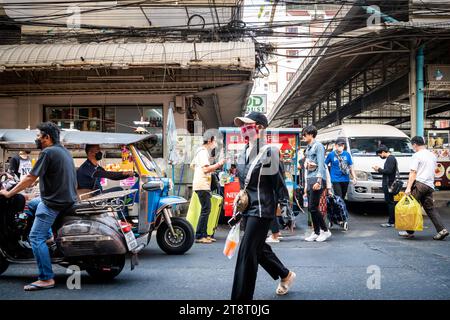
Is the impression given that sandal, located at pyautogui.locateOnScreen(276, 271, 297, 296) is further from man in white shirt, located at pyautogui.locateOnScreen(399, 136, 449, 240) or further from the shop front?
the shop front

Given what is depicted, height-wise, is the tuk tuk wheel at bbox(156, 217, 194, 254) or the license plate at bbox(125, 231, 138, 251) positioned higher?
the license plate at bbox(125, 231, 138, 251)

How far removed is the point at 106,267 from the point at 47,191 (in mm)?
1154

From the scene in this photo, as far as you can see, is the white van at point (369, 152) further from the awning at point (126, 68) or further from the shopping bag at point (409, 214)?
the awning at point (126, 68)

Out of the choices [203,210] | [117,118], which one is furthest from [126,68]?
[203,210]

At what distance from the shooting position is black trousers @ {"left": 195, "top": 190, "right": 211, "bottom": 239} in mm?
8055

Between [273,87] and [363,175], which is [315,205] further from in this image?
[273,87]

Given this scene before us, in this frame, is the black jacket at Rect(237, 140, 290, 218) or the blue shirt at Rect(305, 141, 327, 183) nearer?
the black jacket at Rect(237, 140, 290, 218)

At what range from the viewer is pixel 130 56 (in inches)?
475

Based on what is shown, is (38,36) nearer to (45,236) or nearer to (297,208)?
(297,208)

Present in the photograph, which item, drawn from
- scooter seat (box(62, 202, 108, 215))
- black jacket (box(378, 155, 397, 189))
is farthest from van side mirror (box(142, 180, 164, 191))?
black jacket (box(378, 155, 397, 189))

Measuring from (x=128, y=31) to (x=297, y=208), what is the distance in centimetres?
751

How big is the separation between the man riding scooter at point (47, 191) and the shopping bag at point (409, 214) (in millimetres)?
5927

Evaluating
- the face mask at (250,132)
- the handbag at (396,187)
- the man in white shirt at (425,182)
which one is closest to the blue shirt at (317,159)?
the man in white shirt at (425,182)

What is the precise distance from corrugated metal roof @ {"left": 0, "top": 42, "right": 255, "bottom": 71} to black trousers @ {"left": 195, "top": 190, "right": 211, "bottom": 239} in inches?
193
